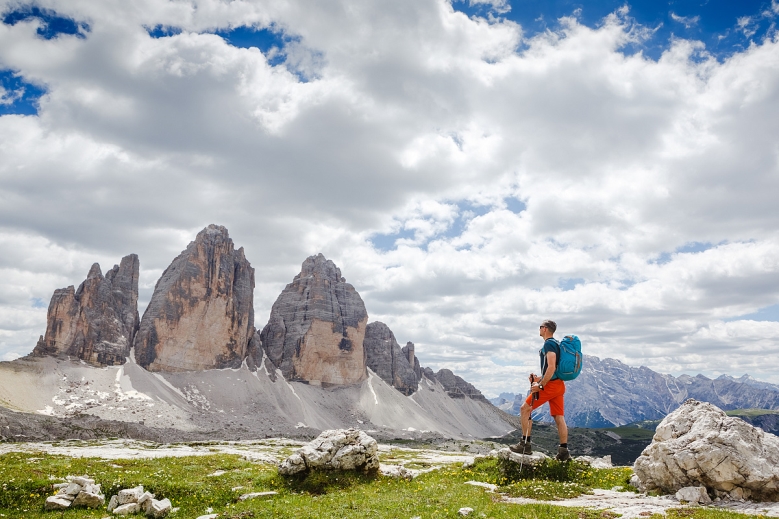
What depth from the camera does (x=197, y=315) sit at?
182750 millimetres

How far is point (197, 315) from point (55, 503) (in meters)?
176

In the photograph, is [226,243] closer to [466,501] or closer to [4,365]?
Answer: [4,365]

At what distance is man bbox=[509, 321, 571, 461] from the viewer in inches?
717

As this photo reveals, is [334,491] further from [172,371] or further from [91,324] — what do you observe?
[172,371]

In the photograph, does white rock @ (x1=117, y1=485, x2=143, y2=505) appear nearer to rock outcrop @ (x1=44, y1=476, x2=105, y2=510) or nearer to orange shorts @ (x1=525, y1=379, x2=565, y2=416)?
rock outcrop @ (x1=44, y1=476, x2=105, y2=510)

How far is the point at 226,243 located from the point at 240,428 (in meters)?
79.7

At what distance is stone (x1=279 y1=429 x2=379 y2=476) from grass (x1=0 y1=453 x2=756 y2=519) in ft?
1.49

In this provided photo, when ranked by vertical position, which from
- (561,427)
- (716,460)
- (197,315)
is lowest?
(716,460)

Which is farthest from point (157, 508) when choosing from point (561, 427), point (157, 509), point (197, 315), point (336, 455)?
point (197, 315)

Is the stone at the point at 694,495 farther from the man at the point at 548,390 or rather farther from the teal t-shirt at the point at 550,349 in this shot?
the teal t-shirt at the point at 550,349

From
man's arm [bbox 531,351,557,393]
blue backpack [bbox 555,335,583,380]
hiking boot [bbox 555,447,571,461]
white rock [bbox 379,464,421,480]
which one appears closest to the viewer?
man's arm [bbox 531,351,557,393]

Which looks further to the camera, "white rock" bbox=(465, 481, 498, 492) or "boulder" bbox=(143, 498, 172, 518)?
"white rock" bbox=(465, 481, 498, 492)

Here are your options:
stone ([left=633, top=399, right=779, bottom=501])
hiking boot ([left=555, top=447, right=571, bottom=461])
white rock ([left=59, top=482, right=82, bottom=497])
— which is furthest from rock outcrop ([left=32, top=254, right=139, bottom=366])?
stone ([left=633, top=399, right=779, bottom=501])

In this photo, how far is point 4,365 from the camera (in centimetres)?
13675
